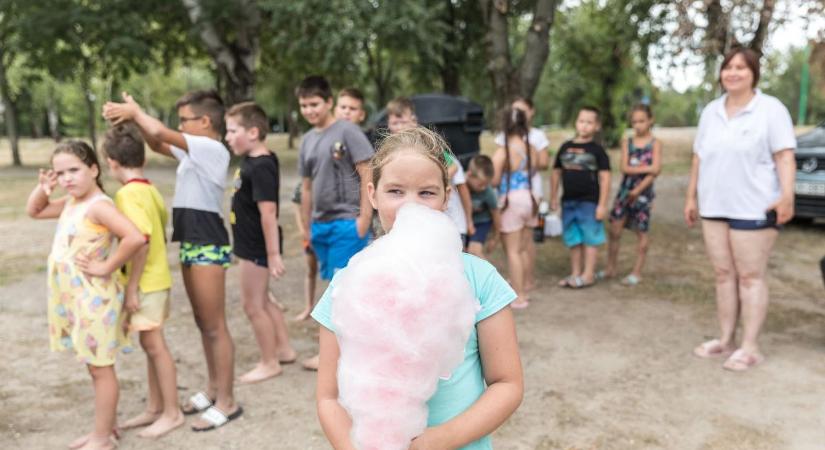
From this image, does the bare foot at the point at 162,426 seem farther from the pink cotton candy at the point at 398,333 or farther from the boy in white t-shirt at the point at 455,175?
the pink cotton candy at the point at 398,333

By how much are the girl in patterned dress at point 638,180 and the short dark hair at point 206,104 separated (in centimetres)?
398

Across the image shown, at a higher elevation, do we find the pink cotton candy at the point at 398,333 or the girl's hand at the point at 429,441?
the pink cotton candy at the point at 398,333

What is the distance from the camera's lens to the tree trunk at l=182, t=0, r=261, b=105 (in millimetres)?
14688

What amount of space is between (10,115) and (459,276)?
2461 cm

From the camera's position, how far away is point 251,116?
3795mm

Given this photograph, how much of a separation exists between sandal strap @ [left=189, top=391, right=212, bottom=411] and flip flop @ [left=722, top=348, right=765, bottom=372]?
10.2ft

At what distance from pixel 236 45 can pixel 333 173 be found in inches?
519

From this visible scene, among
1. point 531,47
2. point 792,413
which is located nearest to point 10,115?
point 531,47

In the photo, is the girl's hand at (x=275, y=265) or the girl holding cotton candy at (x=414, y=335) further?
the girl's hand at (x=275, y=265)

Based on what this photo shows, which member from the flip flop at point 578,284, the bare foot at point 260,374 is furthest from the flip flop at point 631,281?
the bare foot at point 260,374

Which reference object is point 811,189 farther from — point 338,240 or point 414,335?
point 414,335

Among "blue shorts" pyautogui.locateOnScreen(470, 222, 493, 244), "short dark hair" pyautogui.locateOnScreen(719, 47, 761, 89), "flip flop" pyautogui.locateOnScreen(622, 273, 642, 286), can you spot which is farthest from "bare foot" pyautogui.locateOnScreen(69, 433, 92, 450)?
"flip flop" pyautogui.locateOnScreen(622, 273, 642, 286)

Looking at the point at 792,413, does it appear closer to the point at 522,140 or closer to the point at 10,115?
the point at 522,140

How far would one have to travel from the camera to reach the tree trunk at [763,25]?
647 centimetres
